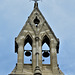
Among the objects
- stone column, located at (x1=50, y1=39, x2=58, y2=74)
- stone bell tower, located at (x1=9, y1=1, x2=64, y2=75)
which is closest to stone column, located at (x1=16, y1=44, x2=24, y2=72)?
stone bell tower, located at (x1=9, y1=1, x2=64, y2=75)

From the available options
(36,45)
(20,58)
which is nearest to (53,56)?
(36,45)

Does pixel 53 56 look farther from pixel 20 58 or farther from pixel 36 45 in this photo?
pixel 20 58

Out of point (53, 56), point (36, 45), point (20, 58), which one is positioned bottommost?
point (20, 58)

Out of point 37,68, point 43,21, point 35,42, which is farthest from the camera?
point 43,21

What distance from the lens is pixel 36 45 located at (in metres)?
30.8

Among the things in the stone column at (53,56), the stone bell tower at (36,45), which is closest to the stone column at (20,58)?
the stone bell tower at (36,45)

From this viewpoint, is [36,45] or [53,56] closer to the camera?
[53,56]

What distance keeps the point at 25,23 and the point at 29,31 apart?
3.71ft

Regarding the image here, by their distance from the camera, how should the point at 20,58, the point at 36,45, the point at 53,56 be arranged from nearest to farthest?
the point at 20,58 → the point at 53,56 → the point at 36,45

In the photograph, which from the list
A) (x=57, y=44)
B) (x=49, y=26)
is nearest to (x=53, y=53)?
(x=57, y=44)

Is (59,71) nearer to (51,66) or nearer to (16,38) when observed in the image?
(51,66)

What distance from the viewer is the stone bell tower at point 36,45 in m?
29.1

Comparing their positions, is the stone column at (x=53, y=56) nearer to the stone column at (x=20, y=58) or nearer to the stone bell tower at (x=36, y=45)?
the stone bell tower at (x=36, y=45)

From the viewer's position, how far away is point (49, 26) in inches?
1286
